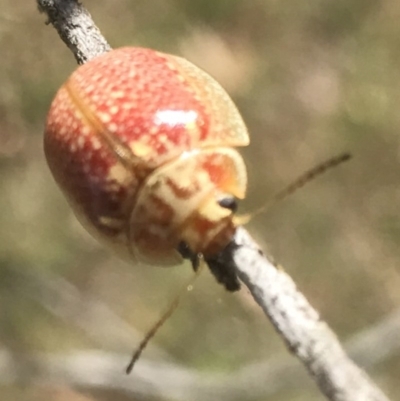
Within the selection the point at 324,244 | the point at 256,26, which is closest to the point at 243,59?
the point at 256,26

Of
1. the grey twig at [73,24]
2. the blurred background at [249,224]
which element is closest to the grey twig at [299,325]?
the grey twig at [73,24]

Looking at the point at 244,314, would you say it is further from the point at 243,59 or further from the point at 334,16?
the point at 334,16

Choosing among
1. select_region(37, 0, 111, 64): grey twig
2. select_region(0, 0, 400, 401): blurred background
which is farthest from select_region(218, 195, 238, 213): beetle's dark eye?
select_region(0, 0, 400, 401): blurred background

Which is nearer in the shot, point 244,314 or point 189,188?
point 189,188

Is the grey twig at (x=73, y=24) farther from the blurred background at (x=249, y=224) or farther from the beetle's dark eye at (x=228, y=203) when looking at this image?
the blurred background at (x=249, y=224)

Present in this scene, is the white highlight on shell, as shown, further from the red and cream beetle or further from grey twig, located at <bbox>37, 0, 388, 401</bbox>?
grey twig, located at <bbox>37, 0, 388, 401</bbox>

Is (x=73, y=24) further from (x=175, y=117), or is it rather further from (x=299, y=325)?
(x=299, y=325)
